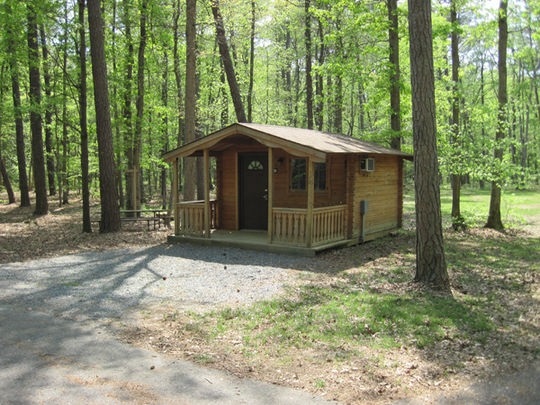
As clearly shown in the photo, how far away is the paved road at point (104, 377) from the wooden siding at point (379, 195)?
26.0ft

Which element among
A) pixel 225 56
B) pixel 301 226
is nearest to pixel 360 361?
Result: pixel 301 226

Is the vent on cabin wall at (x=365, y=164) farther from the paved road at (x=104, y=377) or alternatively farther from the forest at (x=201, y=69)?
the paved road at (x=104, y=377)

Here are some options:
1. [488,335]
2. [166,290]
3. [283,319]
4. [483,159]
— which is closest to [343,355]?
[283,319]

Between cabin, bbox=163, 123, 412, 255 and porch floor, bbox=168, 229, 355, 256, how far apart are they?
0.02m

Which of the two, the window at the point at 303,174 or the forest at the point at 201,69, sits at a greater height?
the forest at the point at 201,69

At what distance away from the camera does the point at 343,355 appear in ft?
15.6

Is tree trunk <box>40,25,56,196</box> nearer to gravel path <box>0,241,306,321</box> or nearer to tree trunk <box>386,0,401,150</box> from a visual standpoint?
gravel path <box>0,241,306,321</box>

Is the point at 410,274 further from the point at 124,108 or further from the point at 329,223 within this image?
the point at 124,108

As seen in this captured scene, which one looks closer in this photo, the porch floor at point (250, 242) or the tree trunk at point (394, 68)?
the porch floor at point (250, 242)

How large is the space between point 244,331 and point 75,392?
210cm

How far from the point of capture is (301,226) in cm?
1037

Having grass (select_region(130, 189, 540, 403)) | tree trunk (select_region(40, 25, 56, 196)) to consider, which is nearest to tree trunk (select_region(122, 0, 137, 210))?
tree trunk (select_region(40, 25, 56, 196))

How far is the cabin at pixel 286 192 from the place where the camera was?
34.0ft

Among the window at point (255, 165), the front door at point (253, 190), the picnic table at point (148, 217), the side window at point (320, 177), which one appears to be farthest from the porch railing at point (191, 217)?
the side window at point (320, 177)
